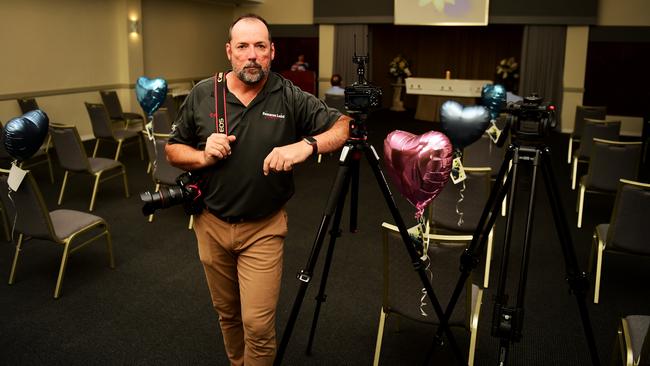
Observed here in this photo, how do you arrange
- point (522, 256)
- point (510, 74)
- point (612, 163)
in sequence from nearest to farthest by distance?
point (522, 256) < point (612, 163) < point (510, 74)

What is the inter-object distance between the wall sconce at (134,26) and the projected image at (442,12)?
5480mm

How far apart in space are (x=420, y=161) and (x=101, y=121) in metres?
5.87

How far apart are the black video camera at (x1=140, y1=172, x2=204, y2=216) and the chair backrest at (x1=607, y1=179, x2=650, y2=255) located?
2597 mm

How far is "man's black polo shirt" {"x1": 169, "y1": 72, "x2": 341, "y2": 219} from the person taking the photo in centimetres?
212

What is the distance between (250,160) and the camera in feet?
6.93

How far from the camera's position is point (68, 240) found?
364cm

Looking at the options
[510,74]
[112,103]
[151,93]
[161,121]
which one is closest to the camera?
[151,93]

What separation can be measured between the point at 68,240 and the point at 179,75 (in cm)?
898

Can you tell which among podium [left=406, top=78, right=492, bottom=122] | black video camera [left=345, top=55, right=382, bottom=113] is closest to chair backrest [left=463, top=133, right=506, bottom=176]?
black video camera [left=345, top=55, right=382, bottom=113]

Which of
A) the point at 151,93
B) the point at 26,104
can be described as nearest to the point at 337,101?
the point at 151,93

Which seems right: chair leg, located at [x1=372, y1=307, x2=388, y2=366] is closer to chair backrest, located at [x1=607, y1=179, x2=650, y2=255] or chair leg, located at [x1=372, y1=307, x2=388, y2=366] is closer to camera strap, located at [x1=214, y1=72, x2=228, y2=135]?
camera strap, located at [x1=214, y1=72, x2=228, y2=135]

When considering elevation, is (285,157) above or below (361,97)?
below

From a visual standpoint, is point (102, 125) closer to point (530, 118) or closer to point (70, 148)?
point (70, 148)

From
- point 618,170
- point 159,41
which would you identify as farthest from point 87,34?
point 618,170
